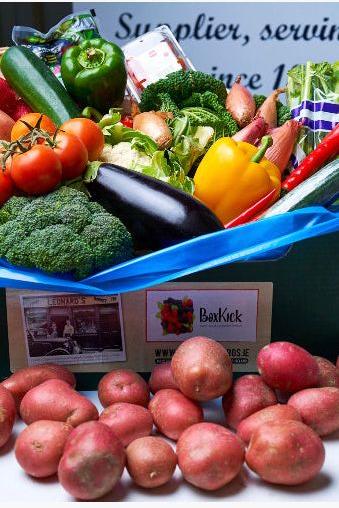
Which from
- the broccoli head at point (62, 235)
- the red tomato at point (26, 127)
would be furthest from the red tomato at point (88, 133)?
the broccoli head at point (62, 235)

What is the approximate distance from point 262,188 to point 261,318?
30 cm

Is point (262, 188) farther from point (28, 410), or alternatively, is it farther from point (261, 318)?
point (28, 410)

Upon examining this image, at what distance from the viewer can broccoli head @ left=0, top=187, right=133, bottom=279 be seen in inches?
42.1

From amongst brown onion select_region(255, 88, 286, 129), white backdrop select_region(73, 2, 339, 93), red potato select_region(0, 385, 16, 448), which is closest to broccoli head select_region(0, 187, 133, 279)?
red potato select_region(0, 385, 16, 448)

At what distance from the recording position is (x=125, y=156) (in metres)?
1.38

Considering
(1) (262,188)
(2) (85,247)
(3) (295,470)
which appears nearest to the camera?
(3) (295,470)

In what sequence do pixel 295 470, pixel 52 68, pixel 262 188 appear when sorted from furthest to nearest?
pixel 52 68 → pixel 262 188 → pixel 295 470

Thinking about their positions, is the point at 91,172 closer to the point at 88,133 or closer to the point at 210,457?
the point at 88,133

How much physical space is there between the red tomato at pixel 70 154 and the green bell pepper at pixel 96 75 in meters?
0.43

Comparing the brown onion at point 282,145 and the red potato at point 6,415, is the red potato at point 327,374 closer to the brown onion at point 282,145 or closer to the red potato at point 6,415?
the red potato at point 6,415

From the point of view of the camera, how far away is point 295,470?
843mm

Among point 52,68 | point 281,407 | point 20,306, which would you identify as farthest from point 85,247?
point 52,68

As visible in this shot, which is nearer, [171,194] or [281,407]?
[281,407]

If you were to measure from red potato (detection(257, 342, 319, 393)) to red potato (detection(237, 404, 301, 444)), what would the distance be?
7 centimetres
